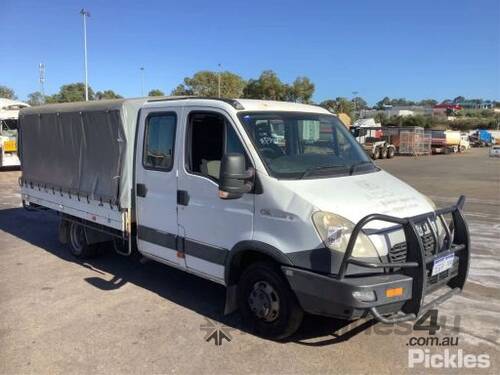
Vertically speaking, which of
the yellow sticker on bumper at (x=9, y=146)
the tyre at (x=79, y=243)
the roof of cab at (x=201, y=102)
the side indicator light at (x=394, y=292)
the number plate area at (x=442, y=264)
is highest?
the roof of cab at (x=201, y=102)

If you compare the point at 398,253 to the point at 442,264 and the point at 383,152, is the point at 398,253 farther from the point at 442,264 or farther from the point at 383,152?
the point at 383,152

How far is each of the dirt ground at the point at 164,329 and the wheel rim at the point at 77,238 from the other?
22 cm

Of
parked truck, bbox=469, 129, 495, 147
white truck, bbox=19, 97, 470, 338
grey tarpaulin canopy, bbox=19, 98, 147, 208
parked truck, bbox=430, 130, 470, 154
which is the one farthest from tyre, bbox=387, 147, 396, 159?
white truck, bbox=19, 97, 470, 338

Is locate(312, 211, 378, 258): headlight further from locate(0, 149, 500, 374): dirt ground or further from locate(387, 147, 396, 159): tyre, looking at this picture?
locate(387, 147, 396, 159): tyre

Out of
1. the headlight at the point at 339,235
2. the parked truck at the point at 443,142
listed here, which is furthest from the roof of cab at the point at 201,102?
the parked truck at the point at 443,142

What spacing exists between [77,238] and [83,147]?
1.53m

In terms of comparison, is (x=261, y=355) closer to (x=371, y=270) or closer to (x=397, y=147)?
(x=371, y=270)

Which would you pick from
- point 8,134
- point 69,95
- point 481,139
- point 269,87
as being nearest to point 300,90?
point 269,87

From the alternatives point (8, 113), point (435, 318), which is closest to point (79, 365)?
point (435, 318)

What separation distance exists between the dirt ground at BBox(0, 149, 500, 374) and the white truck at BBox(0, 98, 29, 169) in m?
16.5

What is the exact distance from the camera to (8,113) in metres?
23.9

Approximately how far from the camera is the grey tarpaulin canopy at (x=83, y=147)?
5.95 metres

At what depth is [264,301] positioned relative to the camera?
4.53 m

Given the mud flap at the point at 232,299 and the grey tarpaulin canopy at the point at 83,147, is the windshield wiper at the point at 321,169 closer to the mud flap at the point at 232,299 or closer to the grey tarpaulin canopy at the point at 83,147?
the mud flap at the point at 232,299
